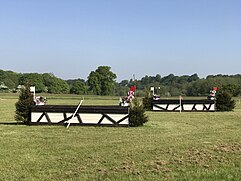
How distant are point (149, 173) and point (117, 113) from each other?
887cm

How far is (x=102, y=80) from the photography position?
11144cm

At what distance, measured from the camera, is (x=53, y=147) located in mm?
9766

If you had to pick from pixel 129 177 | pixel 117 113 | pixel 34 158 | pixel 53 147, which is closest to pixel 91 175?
pixel 129 177

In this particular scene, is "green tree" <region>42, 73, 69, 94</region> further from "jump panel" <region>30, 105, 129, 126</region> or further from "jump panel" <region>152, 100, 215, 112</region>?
"jump panel" <region>30, 105, 129, 126</region>

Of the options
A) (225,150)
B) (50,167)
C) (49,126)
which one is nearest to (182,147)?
(225,150)

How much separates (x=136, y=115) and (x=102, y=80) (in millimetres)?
96047

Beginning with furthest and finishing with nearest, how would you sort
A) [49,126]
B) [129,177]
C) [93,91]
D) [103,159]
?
[93,91], [49,126], [103,159], [129,177]

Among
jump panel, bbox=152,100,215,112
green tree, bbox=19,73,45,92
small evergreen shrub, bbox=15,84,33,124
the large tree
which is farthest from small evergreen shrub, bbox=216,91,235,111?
green tree, bbox=19,73,45,92

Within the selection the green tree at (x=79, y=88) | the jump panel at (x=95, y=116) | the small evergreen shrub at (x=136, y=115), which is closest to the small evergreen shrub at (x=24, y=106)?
the jump panel at (x=95, y=116)

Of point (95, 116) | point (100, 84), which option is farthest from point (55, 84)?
point (95, 116)

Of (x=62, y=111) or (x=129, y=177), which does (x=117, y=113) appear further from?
(x=129, y=177)

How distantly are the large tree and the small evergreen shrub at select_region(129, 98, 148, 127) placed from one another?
9410cm

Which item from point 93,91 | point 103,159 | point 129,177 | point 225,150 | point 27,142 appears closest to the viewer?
point 129,177

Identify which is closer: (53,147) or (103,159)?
(103,159)
